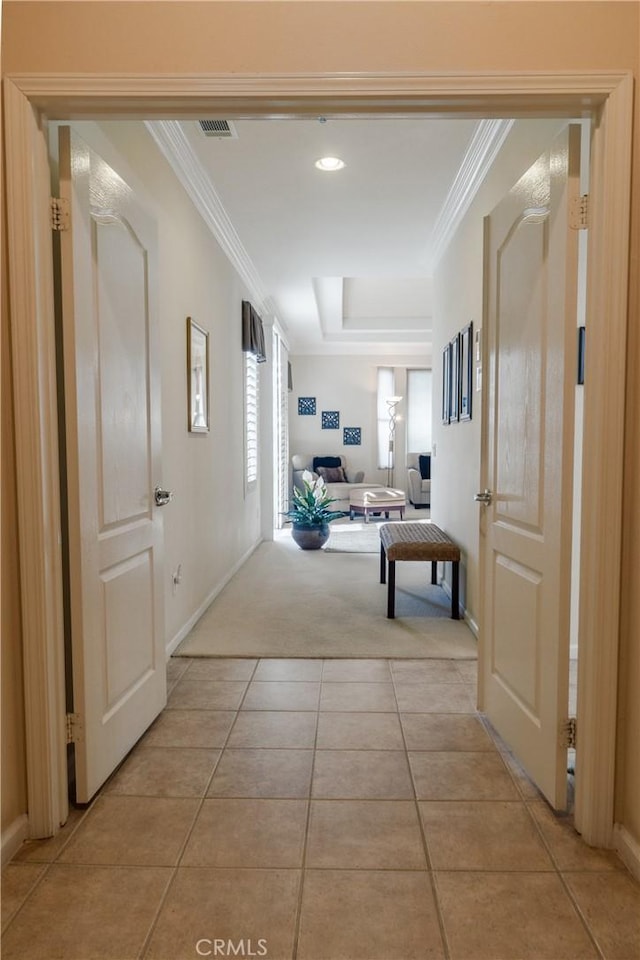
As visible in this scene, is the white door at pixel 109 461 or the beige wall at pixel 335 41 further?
the white door at pixel 109 461

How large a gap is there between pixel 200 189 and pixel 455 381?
207 centimetres

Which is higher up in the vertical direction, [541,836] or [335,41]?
[335,41]

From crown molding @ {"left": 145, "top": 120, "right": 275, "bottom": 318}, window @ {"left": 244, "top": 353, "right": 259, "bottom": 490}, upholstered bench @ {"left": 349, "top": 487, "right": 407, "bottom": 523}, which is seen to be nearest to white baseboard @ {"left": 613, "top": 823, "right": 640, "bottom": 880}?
crown molding @ {"left": 145, "top": 120, "right": 275, "bottom": 318}

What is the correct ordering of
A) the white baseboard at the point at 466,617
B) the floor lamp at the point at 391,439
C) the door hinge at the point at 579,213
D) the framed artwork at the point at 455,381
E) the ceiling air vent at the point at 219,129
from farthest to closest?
the floor lamp at the point at 391,439 < the framed artwork at the point at 455,381 < the white baseboard at the point at 466,617 < the ceiling air vent at the point at 219,129 < the door hinge at the point at 579,213

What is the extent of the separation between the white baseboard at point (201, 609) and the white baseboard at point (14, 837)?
1422mm

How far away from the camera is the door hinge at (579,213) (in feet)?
5.57

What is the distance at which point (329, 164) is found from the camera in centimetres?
336

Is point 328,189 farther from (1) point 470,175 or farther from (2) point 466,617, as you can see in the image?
(2) point 466,617

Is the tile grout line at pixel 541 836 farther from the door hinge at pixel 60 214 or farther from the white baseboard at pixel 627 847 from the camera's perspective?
the door hinge at pixel 60 214

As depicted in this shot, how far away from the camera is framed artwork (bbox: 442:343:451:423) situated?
4.42 metres

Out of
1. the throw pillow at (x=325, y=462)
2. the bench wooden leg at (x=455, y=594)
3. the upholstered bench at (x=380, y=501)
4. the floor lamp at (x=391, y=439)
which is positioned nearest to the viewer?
the bench wooden leg at (x=455, y=594)

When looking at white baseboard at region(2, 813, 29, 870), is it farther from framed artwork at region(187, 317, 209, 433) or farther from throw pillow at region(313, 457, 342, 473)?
throw pillow at region(313, 457, 342, 473)

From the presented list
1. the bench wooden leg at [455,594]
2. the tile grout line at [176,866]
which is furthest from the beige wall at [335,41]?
the bench wooden leg at [455,594]

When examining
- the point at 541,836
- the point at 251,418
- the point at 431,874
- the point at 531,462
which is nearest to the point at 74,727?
the point at 431,874
